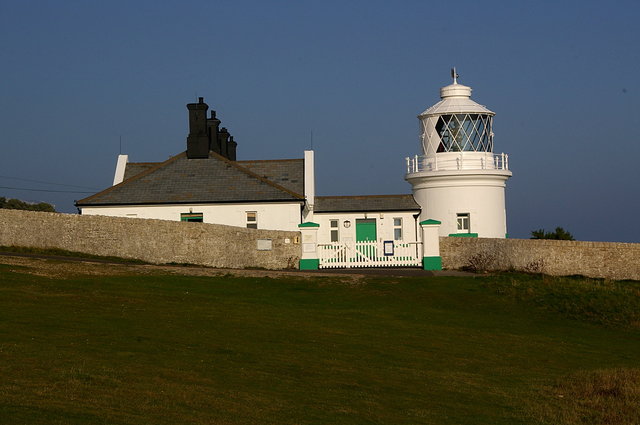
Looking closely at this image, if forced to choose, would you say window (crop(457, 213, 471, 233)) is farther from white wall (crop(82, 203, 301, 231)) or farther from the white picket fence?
white wall (crop(82, 203, 301, 231))

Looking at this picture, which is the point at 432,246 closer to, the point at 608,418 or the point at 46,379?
the point at 608,418

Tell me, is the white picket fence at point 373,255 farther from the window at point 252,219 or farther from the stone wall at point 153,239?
the window at point 252,219

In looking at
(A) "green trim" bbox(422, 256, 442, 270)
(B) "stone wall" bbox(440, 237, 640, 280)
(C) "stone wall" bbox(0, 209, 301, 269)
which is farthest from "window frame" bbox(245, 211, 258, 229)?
(B) "stone wall" bbox(440, 237, 640, 280)

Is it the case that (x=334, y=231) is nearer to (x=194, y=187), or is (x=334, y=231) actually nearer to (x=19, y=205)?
(x=194, y=187)

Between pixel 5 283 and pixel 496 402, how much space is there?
38.2 feet

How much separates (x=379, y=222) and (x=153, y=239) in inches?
462

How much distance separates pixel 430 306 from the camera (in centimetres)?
2147

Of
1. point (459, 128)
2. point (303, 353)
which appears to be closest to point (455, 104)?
point (459, 128)

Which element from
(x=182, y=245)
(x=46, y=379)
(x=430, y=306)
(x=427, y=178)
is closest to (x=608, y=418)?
(x=46, y=379)

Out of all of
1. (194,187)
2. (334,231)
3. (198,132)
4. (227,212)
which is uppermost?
(198,132)

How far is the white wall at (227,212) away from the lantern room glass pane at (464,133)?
6.99 meters

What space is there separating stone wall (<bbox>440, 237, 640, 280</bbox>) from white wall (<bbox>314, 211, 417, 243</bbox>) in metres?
7.57

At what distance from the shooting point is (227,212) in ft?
114

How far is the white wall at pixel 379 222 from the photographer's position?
37.5 meters
